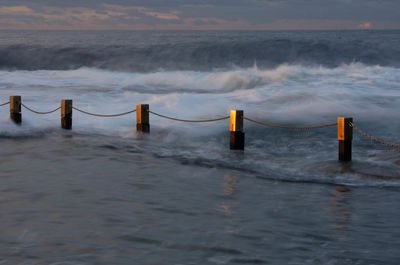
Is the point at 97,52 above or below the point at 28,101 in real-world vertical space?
above

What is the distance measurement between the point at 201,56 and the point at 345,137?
38.4 metres

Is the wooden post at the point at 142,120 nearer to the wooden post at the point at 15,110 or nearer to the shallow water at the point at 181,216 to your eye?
the shallow water at the point at 181,216

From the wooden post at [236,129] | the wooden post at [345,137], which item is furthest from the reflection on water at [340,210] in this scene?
the wooden post at [236,129]

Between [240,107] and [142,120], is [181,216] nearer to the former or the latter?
[142,120]

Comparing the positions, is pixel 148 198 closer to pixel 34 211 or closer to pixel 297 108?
pixel 34 211

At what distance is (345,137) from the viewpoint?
995 cm

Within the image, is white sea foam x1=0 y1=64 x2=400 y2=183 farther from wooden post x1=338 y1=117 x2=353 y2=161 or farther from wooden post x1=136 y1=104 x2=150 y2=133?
wooden post x1=338 y1=117 x2=353 y2=161

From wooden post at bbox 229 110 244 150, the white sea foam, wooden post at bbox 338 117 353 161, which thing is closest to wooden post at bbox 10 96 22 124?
the white sea foam

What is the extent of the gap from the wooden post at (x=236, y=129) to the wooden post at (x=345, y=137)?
7.22 feet

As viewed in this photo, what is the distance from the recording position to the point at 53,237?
19.2 feet

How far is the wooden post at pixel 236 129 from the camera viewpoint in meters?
11.2

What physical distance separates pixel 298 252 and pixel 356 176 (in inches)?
169

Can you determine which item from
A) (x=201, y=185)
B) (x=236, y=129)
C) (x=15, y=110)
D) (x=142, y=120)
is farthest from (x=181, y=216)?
(x=15, y=110)

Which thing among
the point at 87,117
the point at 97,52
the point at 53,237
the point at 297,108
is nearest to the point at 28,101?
the point at 87,117
